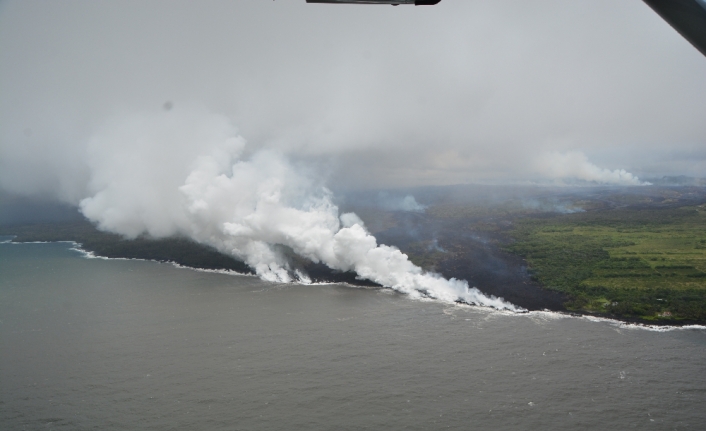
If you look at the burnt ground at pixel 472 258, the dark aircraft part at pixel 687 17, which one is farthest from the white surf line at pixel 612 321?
the dark aircraft part at pixel 687 17

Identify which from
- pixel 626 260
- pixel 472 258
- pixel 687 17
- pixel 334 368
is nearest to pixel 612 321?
pixel 626 260

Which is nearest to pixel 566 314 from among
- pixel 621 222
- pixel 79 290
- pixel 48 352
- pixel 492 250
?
pixel 492 250

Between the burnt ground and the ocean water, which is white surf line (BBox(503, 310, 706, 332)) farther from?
the burnt ground

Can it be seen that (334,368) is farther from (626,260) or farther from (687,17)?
(626,260)

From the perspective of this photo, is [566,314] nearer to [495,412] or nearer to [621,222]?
[495,412]

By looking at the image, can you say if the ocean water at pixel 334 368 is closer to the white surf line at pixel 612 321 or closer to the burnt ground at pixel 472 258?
the white surf line at pixel 612 321

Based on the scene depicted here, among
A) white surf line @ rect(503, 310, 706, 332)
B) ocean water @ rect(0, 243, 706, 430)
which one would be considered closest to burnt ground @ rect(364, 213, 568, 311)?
white surf line @ rect(503, 310, 706, 332)
